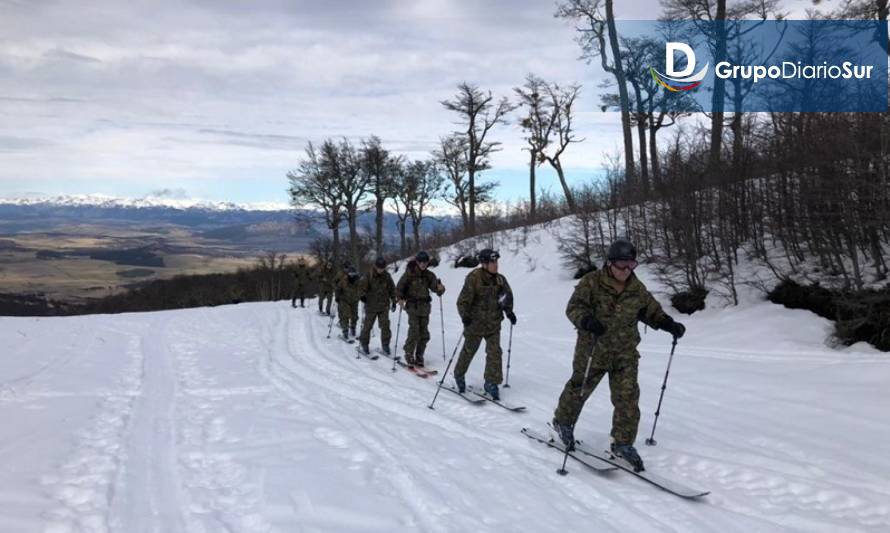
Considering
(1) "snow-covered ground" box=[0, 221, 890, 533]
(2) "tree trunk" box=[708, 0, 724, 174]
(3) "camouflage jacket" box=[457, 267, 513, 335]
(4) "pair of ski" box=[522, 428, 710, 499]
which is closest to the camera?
(1) "snow-covered ground" box=[0, 221, 890, 533]

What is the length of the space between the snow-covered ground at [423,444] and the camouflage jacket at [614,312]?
1.19 m

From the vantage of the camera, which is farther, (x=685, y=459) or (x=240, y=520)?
(x=685, y=459)

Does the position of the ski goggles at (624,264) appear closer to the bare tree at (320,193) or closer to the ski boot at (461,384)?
the ski boot at (461,384)

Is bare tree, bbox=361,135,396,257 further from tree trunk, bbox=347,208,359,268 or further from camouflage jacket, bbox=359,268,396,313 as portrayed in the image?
camouflage jacket, bbox=359,268,396,313

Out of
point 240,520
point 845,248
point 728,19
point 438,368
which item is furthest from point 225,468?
point 728,19

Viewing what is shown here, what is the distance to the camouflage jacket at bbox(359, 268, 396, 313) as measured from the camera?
40.3 ft

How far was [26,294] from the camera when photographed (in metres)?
81.4

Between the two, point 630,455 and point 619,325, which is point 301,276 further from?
point 630,455

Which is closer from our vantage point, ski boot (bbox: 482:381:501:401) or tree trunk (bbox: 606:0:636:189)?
ski boot (bbox: 482:381:501:401)

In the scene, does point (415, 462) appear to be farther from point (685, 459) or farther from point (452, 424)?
point (685, 459)

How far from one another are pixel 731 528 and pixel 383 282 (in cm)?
889

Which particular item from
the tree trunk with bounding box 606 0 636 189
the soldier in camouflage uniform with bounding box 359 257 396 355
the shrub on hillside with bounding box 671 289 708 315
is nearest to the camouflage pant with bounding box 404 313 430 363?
the soldier in camouflage uniform with bounding box 359 257 396 355

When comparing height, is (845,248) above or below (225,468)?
above

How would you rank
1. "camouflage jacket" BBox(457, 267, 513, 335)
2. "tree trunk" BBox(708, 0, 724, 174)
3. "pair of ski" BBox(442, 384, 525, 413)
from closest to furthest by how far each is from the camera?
"pair of ski" BBox(442, 384, 525, 413) < "camouflage jacket" BBox(457, 267, 513, 335) < "tree trunk" BBox(708, 0, 724, 174)
